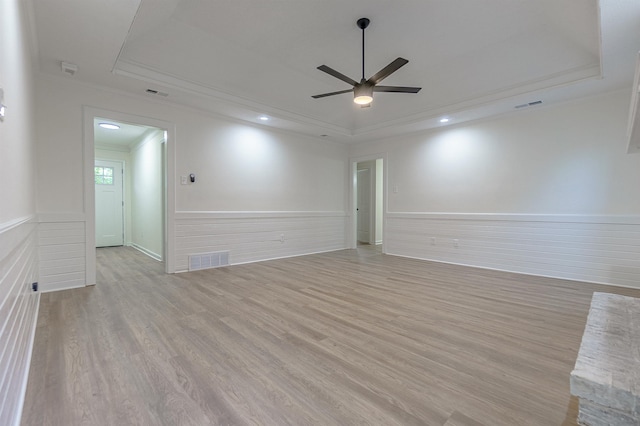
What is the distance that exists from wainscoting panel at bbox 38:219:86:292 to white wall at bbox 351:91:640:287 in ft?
16.9

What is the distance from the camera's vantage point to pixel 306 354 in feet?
6.31

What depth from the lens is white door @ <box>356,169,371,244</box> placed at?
803cm

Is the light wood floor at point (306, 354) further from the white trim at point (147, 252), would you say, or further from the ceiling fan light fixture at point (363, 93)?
the ceiling fan light fixture at point (363, 93)

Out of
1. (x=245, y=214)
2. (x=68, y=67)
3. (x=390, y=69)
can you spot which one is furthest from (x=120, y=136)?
(x=390, y=69)

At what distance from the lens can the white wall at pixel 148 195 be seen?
511cm

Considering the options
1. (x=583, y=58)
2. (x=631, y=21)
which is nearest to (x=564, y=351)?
(x=631, y=21)

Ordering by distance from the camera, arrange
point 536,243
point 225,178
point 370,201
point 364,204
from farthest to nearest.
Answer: point 364,204, point 370,201, point 225,178, point 536,243

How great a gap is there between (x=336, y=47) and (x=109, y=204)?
6.44m

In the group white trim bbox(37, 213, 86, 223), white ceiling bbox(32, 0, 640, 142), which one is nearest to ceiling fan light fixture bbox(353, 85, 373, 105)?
white ceiling bbox(32, 0, 640, 142)

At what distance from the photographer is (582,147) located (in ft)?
12.8

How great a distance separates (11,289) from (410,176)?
18.3 ft

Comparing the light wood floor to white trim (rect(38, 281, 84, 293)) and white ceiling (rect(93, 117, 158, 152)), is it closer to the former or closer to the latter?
white trim (rect(38, 281, 84, 293))

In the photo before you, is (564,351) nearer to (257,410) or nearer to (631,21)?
(257,410)

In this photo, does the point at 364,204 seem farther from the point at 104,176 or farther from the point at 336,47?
the point at 104,176
